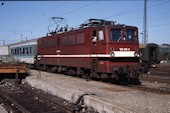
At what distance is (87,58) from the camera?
17.1 m

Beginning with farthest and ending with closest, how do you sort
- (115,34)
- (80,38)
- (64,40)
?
(64,40) → (80,38) → (115,34)

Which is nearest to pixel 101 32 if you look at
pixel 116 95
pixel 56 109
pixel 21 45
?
pixel 116 95

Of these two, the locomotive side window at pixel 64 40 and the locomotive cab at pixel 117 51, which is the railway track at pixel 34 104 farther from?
the locomotive side window at pixel 64 40

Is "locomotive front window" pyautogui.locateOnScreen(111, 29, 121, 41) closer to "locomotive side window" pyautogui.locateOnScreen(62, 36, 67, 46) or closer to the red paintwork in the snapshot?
the red paintwork

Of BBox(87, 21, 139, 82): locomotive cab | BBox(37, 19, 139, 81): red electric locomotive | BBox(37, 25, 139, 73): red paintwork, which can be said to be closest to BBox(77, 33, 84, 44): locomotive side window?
BBox(37, 19, 139, 81): red electric locomotive

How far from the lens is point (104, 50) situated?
15.3 metres

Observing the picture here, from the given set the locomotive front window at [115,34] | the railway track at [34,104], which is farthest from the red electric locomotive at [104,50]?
the railway track at [34,104]

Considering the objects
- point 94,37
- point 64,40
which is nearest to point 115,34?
point 94,37

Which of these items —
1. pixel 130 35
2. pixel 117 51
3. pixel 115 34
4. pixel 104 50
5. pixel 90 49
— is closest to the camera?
pixel 117 51

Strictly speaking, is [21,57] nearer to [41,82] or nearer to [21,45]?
[21,45]

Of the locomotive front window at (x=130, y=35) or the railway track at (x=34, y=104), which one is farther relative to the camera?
the locomotive front window at (x=130, y=35)

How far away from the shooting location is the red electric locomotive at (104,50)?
15.1 meters

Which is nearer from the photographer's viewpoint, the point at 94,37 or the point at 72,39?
the point at 94,37

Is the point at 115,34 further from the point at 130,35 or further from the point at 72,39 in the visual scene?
the point at 72,39
